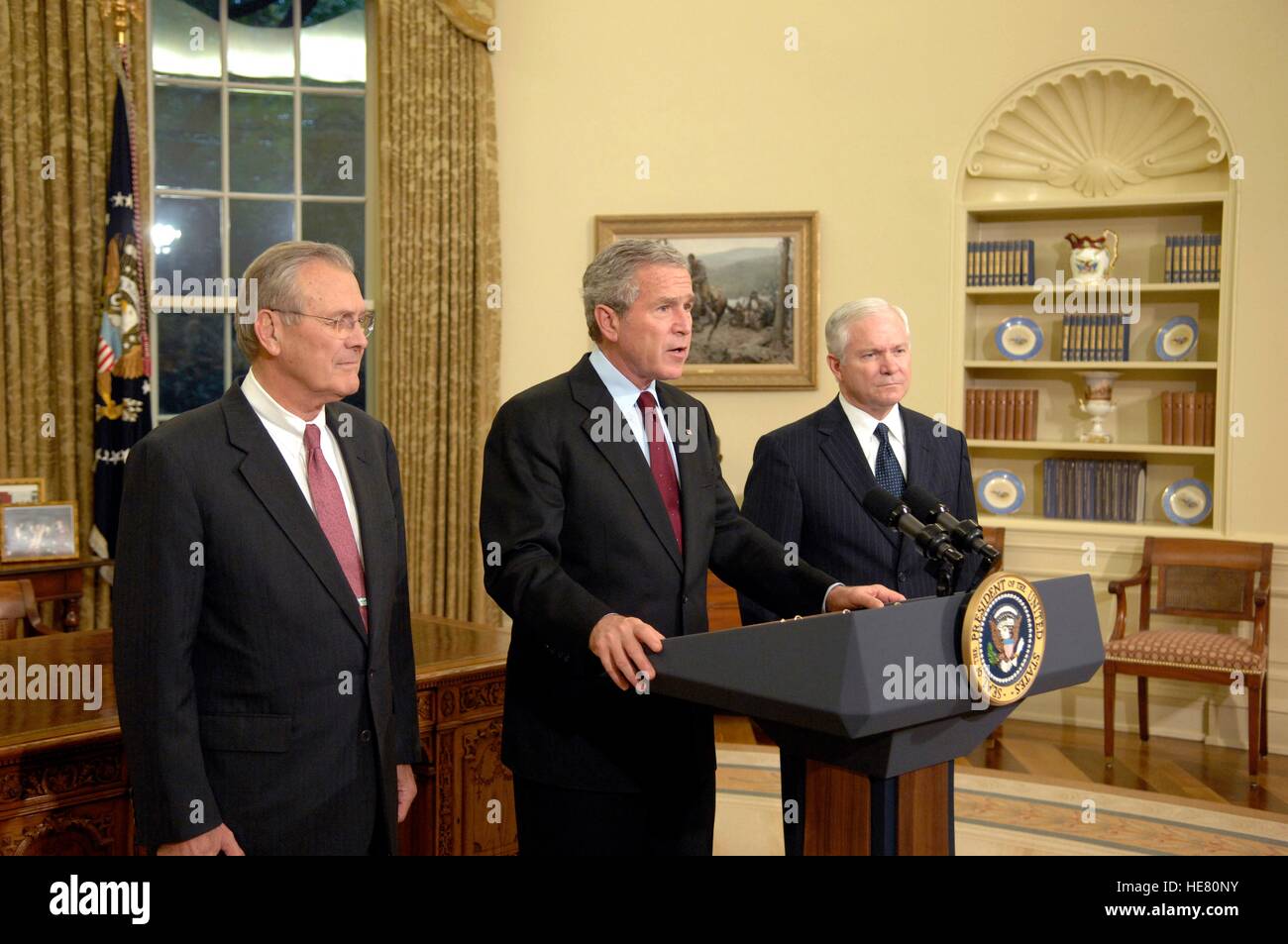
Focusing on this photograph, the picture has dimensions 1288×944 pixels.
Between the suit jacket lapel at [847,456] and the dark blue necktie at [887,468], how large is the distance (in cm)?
4

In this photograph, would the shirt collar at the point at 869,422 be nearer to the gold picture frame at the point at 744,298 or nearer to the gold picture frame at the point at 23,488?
the gold picture frame at the point at 744,298

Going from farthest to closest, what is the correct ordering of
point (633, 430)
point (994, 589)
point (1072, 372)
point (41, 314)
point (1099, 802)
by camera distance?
point (1072, 372) → point (41, 314) → point (1099, 802) → point (633, 430) → point (994, 589)

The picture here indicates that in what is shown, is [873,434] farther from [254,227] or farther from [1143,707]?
[254,227]

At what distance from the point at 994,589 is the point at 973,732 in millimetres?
278

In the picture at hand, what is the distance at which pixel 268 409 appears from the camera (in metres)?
1.96

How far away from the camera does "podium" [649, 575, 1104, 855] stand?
1462 millimetres

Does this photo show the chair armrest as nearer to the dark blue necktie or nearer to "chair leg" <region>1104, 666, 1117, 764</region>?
"chair leg" <region>1104, 666, 1117, 764</region>

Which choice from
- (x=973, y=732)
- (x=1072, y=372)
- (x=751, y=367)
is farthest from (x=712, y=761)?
(x=1072, y=372)

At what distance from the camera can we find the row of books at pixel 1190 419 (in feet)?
18.7

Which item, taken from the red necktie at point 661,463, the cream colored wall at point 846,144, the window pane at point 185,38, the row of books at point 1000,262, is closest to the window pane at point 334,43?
A: the window pane at point 185,38

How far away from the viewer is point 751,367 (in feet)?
20.7

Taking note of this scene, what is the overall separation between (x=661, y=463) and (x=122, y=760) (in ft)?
4.51

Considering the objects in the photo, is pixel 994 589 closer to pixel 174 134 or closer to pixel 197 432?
pixel 197 432

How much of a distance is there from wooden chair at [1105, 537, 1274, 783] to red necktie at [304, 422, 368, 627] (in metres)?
3.83
